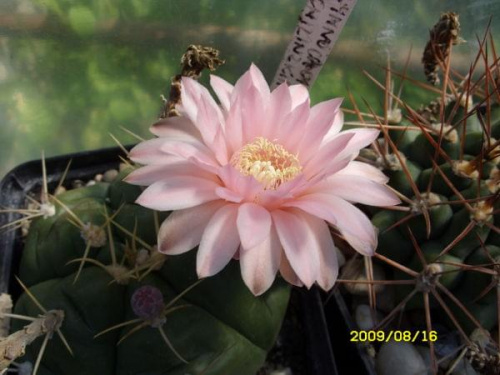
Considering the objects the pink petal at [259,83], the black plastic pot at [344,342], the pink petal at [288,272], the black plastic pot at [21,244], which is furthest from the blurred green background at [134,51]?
the pink petal at [288,272]

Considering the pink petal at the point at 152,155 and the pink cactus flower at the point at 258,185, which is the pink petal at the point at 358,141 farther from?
the pink petal at the point at 152,155

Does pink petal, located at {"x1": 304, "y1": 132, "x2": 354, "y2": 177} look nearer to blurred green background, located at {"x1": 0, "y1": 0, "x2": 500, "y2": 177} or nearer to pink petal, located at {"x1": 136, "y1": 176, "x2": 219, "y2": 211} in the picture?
pink petal, located at {"x1": 136, "y1": 176, "x2": 219, "y2": 211}

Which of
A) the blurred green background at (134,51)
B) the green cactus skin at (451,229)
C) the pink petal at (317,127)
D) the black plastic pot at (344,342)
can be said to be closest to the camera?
the pink petal at (317,127)

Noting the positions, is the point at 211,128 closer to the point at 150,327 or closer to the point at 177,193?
the point at 177,193

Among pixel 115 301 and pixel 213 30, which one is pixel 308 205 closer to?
pixel 115 301

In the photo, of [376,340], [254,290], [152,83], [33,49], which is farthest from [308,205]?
[33,49]

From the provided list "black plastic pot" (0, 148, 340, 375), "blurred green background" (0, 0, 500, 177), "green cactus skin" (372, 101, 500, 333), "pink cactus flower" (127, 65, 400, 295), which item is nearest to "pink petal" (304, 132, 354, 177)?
"pink cactus flower" (127, 65, 400, 295)
